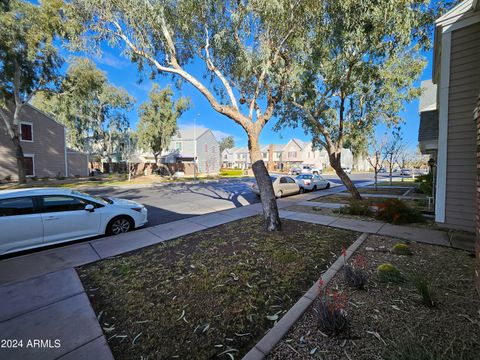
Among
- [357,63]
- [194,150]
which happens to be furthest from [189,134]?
[357,63]

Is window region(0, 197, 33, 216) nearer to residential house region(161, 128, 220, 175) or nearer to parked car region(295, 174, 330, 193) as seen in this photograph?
parked car region(295, 174, 330, 193)

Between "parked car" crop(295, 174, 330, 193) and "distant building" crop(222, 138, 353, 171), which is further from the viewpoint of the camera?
"distant building" crop(222, 138, 353, 171)

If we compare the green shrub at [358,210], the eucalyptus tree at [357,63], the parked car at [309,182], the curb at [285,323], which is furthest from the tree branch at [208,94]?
the parked car at [309,182]

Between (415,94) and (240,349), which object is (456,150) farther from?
(415,94)

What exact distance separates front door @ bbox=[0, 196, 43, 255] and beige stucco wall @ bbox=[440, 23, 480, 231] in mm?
9841

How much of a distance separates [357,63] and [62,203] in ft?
33.7

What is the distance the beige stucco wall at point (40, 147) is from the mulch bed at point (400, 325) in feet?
92.8

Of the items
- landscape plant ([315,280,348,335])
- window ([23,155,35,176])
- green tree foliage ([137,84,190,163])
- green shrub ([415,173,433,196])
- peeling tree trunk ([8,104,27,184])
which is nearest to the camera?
landscape plant ([315,280,348,335])

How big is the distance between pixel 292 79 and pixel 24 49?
1972 cm

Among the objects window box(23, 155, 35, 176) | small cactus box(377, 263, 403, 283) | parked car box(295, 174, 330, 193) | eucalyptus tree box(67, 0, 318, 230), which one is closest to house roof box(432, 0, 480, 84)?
eucalyptus tree box(67, 0, 318, 230)

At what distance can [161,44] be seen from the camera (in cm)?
651

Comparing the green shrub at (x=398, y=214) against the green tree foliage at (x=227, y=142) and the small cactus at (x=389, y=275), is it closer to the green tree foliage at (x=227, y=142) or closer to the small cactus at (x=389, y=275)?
the small cactus at (x=389, y=275)

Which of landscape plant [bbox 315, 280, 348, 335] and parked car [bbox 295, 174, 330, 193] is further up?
parked car [bbox 295, 174, 330, 193]

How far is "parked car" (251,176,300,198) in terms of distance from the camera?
42.1ft
